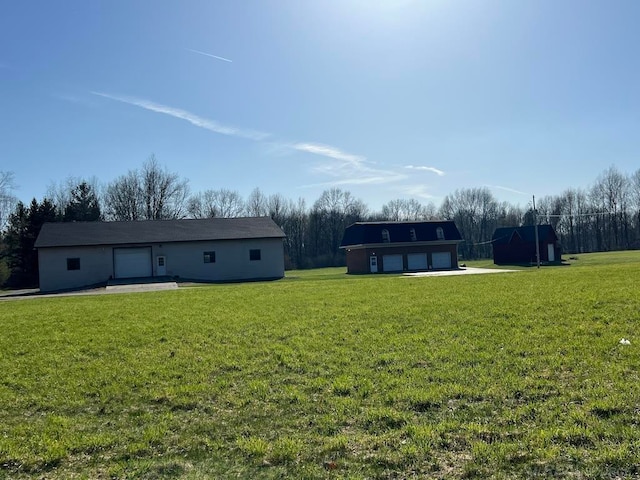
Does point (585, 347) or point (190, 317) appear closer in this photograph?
point (585, 347)

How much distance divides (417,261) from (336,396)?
152ft

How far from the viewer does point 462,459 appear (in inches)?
166

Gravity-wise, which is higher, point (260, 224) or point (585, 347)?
point (260, 224)

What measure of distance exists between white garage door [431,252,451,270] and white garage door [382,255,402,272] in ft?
12.3

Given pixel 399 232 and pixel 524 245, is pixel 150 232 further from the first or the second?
pixel 524 245

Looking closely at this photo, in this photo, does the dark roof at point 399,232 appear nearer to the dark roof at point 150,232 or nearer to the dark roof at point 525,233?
the dark roof at point 150,232

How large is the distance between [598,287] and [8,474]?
13762 mm

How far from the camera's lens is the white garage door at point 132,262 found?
3809 centimetres

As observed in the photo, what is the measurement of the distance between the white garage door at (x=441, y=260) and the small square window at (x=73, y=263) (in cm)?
3231

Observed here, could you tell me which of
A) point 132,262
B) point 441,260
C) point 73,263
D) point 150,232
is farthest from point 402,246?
point 73,263

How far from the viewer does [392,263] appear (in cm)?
5031

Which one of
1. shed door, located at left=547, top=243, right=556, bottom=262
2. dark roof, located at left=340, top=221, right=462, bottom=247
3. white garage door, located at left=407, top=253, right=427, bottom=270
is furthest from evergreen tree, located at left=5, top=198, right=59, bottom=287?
shed door, located at left=547, top=243, right=556, bottom=262

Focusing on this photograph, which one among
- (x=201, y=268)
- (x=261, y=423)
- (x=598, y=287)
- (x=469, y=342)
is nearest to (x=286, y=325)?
(x=469, y=342)

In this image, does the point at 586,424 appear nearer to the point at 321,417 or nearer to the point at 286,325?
the point at 321,417
